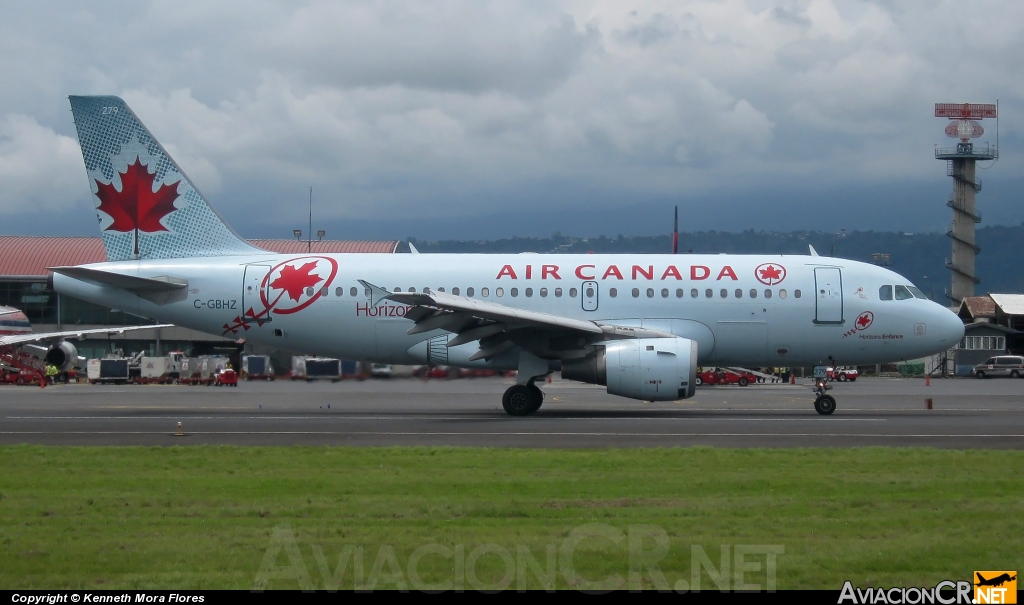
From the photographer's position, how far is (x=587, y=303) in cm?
2528

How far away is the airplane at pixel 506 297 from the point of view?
2527 cm

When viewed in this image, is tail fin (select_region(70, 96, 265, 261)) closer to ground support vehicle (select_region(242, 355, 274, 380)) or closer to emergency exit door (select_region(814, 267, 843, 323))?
ground support vehicle (select_region(242, 355, 274, 380))

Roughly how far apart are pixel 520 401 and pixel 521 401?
1.1 inches

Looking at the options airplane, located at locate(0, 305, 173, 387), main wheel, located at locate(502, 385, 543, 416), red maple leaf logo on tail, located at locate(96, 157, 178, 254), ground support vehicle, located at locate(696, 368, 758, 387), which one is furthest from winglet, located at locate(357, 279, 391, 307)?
ground support vehicle, located at locate(696, 368, 758, 387)

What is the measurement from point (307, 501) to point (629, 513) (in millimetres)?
3438

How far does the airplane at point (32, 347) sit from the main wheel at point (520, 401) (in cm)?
2432

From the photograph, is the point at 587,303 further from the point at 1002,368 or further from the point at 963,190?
the point at 963,190

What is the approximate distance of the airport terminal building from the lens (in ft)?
194

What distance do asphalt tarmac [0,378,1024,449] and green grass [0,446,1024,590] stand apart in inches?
92.3

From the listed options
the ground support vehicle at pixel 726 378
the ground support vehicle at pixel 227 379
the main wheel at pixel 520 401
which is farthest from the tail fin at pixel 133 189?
the ground support vehicle at pixel 726 378

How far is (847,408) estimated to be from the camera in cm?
2847

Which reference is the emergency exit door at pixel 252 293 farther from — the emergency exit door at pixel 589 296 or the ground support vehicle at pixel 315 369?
the emergency exit door at pixel 589 296

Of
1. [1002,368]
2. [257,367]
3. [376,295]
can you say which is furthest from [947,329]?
[1002,368]

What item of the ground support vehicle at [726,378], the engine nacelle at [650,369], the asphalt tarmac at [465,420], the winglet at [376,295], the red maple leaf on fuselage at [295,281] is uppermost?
the red maple leaf on fuselage at [295,281]
